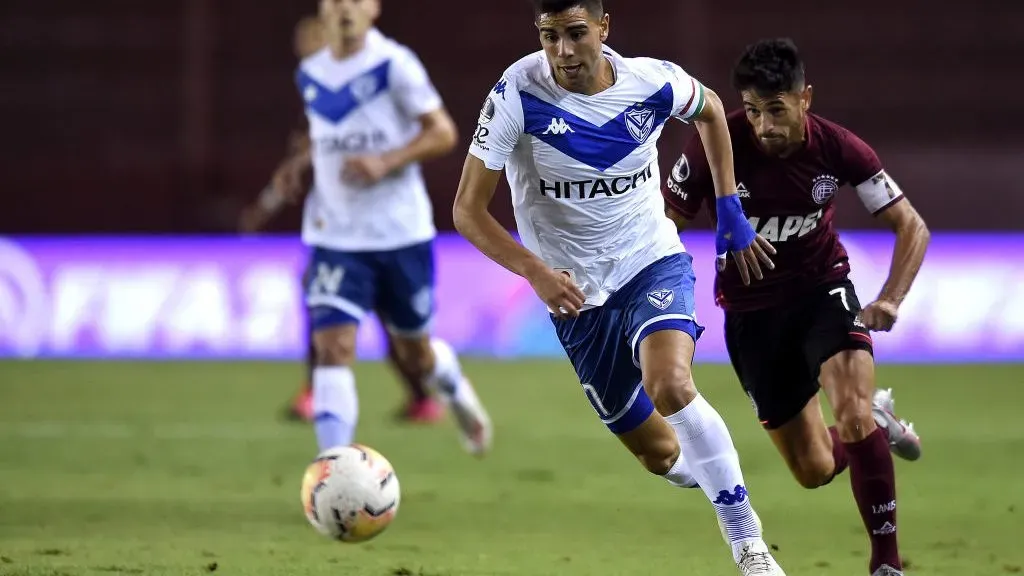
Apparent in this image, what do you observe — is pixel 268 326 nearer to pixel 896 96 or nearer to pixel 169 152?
pixel 169 152

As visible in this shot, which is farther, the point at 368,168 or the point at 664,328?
the point at 368,168

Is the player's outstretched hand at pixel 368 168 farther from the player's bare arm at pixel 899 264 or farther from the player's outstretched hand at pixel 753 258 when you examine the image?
the player's bare arm at pixel 899 264

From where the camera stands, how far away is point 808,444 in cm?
655

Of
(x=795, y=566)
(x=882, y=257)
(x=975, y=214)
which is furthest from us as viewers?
(x=975, y=214)

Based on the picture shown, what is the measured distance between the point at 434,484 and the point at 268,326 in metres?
6.54

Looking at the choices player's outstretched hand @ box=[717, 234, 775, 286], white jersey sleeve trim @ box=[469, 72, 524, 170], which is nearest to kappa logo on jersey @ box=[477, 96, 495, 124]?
white jersey sleeve trim @ box=[469, 72, 524, 170]

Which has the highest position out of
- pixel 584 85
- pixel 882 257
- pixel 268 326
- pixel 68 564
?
pixel 584 85

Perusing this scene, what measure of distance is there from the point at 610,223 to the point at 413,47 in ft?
40.9

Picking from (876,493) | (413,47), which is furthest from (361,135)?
(413,47)

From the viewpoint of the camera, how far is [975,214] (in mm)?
15938

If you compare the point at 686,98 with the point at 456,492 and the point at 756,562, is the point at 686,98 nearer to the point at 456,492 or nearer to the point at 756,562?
the point at 756,562

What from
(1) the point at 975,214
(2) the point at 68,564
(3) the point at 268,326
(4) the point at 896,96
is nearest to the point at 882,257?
(1) the point at 975,214

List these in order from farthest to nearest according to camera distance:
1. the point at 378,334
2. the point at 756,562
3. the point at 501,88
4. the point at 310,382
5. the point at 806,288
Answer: the point at 378,334
the point at 310,382
the point at 806,288
the point at 501,88
the point at 756,562

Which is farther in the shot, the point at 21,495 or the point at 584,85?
the point at 21,495
